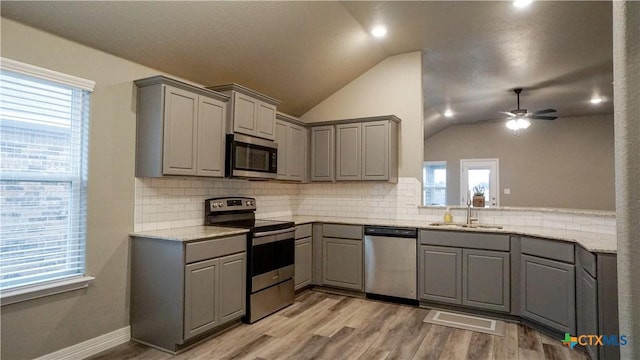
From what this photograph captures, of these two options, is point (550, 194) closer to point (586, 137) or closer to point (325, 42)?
point (586, 137)

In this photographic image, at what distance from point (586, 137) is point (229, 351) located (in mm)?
8252

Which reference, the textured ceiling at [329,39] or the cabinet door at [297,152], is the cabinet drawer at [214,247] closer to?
the cabinet door at [297,152]

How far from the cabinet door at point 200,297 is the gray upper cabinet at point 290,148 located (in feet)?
5.66

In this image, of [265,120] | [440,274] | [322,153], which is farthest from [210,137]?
[440,274]

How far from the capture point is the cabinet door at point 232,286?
10.2 ft

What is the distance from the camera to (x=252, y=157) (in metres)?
3.79

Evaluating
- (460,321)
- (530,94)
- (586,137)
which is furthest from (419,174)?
(586,137)

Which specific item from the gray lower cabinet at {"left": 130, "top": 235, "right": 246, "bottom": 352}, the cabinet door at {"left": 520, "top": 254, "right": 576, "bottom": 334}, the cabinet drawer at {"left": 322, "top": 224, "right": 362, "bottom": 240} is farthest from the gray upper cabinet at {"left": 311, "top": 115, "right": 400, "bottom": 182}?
the gray lower cabinet at {"left": 130, "top": 235, "right": 246, "bottom": 352}

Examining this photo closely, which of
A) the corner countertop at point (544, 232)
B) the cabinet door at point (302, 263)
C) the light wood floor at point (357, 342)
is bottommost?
the light wood floor at point (357, 342)

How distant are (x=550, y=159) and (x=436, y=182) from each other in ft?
8.14

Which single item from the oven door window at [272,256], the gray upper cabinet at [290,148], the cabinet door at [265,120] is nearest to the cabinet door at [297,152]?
the gray upper cabinet at [290,148]

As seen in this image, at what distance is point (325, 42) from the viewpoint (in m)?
4.05

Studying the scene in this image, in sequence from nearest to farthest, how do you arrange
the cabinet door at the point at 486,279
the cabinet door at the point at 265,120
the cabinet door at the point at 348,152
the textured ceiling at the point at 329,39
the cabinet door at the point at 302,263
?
1. the textured ceiling at the point at 329,39
2. the cabinet door at the point at 486,279
3. the cabinet door at the point at 265,120
4. the cabinet door at the point at 302,263
5. the cabinet door at the point at 348,152

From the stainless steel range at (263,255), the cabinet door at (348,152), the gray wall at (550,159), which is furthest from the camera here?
the gray wall at (550,159)
